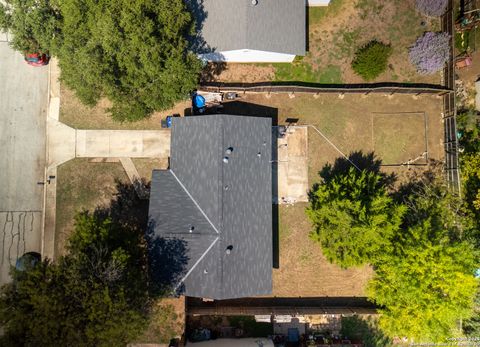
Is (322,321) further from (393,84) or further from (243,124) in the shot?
(393,84)

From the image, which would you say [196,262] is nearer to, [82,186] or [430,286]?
[82,186]

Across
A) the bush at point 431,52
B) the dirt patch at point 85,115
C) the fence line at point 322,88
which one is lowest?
the dirt patch at point 85,115

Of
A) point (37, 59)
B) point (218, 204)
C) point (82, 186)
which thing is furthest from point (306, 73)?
point (37, 59)

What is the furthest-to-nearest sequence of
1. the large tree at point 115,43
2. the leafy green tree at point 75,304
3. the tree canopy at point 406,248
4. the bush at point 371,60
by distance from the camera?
1. the bush at point 371,60
2. the tree canopy at point 406,248
3. the large tree at point 115,43
4. the leafy green tree at point 75,304

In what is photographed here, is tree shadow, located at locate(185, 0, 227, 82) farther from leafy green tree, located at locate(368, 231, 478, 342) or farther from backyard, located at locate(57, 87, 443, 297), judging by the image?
leafy green tree, located at locate(368, 231, 478, 342)

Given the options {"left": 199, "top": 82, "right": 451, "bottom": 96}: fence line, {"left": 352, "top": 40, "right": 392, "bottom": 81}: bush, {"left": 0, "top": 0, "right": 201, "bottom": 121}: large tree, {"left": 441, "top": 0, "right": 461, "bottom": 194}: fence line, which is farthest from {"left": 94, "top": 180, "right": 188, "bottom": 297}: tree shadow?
{"left": 441, "top": 0, "right": 461, "bottom": 194}: fence line

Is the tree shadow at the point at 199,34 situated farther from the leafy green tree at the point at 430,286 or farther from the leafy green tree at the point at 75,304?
the leafy green tree at the point at 430,286

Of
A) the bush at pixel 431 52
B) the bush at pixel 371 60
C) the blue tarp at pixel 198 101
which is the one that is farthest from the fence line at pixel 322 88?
the bush at pixel 431 52
